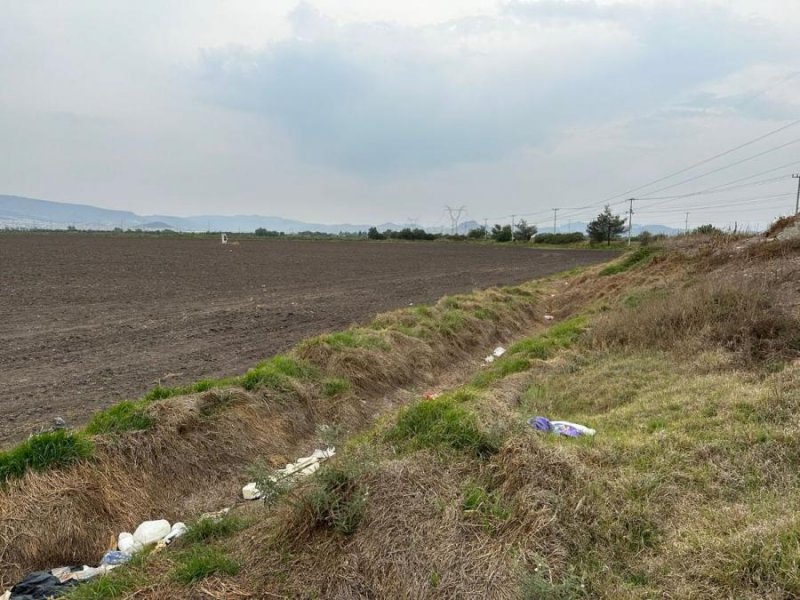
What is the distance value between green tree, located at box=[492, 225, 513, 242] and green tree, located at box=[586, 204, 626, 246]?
1078 inches

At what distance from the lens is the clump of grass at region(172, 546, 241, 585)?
3.54m

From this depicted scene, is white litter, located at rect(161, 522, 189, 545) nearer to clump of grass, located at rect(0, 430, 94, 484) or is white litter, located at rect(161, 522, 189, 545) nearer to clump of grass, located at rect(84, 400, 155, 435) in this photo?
clump of grass, located at rect(0, 430, 94, 484)

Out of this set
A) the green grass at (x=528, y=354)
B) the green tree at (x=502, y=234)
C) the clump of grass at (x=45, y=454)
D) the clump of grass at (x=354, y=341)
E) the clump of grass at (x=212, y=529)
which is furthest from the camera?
the green tree at (x=502, y=234)

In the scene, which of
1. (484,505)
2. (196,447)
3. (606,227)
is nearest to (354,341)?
(196,447)

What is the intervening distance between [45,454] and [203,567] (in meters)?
2.69

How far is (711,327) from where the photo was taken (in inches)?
320

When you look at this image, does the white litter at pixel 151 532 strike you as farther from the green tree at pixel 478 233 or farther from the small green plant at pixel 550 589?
the green tree at pixel 478 233

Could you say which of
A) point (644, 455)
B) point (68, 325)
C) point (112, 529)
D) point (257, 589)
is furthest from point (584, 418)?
point (68, 325)

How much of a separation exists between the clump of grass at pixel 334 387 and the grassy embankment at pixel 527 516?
3.20m

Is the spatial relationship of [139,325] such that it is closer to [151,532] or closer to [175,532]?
[151,532]

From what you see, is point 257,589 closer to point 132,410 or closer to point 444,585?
point 444,585

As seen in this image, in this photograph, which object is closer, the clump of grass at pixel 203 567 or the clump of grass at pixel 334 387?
the clump of grass at pixel 203 567

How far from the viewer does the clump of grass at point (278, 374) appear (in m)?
7.54

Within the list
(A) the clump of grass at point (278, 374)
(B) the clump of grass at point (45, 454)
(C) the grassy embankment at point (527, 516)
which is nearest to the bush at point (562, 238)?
(A) the clump of grass at point (278, 374)
